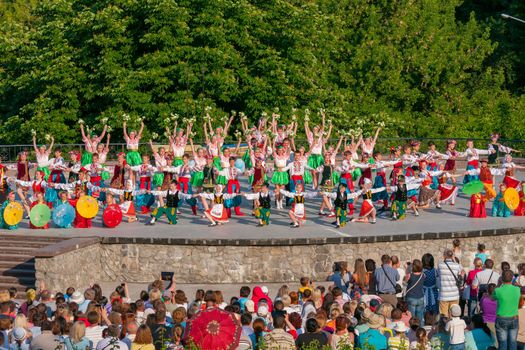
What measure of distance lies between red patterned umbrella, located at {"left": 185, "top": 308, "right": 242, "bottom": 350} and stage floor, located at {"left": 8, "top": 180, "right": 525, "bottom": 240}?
1199cm

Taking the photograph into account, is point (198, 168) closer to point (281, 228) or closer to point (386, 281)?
point (281, 228)

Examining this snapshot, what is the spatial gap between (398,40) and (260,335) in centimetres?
3850

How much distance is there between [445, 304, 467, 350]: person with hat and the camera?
19.5 metres

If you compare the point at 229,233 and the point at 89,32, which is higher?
the point at 89,32

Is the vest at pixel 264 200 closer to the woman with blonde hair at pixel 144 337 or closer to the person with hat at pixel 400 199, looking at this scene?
the person with hat at pixel 400 199

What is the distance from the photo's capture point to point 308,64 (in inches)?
2004

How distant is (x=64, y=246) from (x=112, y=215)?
10.3 ft

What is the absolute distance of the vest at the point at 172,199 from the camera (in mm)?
32375

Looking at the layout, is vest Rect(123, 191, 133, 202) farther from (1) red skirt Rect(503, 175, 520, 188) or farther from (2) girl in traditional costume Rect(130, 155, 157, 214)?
(1) red skirt Rect(503, 175, 520, 188)

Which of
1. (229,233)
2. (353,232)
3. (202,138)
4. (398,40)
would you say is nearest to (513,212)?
(353,232)

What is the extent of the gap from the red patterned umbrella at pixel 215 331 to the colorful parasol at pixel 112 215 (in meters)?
14.3

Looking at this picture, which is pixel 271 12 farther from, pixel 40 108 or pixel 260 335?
pixel 260 335

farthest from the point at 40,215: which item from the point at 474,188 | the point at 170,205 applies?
the point at 474,188

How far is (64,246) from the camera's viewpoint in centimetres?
2936
